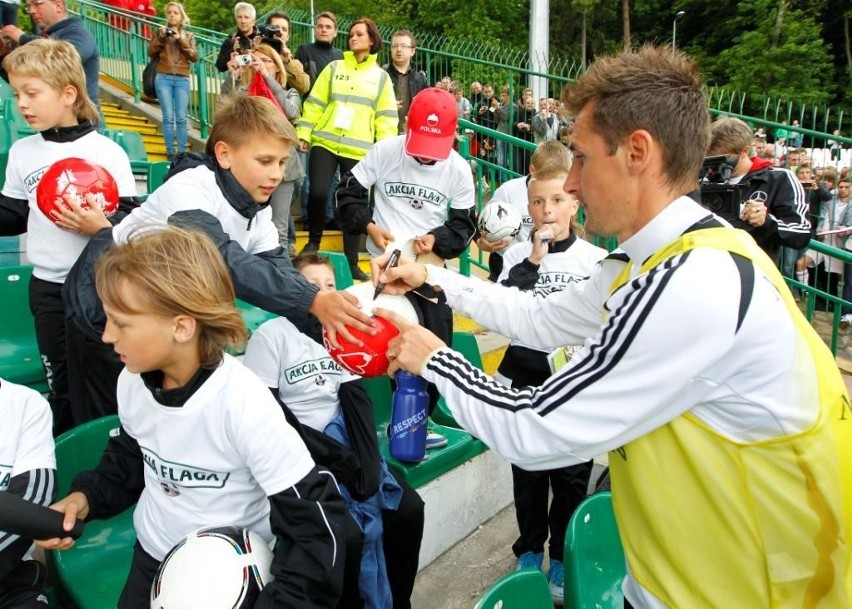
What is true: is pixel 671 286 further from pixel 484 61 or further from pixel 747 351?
pixel 484 61

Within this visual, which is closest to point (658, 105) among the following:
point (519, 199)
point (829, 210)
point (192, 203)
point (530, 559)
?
point (192, 203)

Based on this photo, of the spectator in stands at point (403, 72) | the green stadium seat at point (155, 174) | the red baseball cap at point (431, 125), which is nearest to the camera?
the red baseball cap at point (431, 125)

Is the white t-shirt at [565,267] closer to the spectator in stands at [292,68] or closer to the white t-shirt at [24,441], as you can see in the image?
the white t-shirt at [24,441]

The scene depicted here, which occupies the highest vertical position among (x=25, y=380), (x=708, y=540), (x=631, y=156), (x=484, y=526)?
(x=631, y=156)

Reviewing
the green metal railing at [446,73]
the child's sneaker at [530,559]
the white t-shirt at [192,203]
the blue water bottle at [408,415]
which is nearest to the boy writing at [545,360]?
the child's sneaker at [530,559]

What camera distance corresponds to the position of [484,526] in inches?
157

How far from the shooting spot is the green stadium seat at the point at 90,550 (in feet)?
7.93

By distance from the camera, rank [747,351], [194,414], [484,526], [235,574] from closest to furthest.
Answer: [747,351] < [235,574] < [194,414] < [484,526]

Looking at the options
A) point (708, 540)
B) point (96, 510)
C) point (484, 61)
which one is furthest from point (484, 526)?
point (484, 61)

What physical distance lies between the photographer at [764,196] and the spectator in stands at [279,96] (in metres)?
3.09

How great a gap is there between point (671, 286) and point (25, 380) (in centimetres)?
328

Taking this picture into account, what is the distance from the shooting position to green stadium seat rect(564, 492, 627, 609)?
6.84 feet

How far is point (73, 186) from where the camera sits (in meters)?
3.00

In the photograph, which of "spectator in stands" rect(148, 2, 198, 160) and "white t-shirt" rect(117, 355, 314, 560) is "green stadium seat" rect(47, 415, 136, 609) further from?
"spectator in stands" rect(148, 2, 198, 160)
